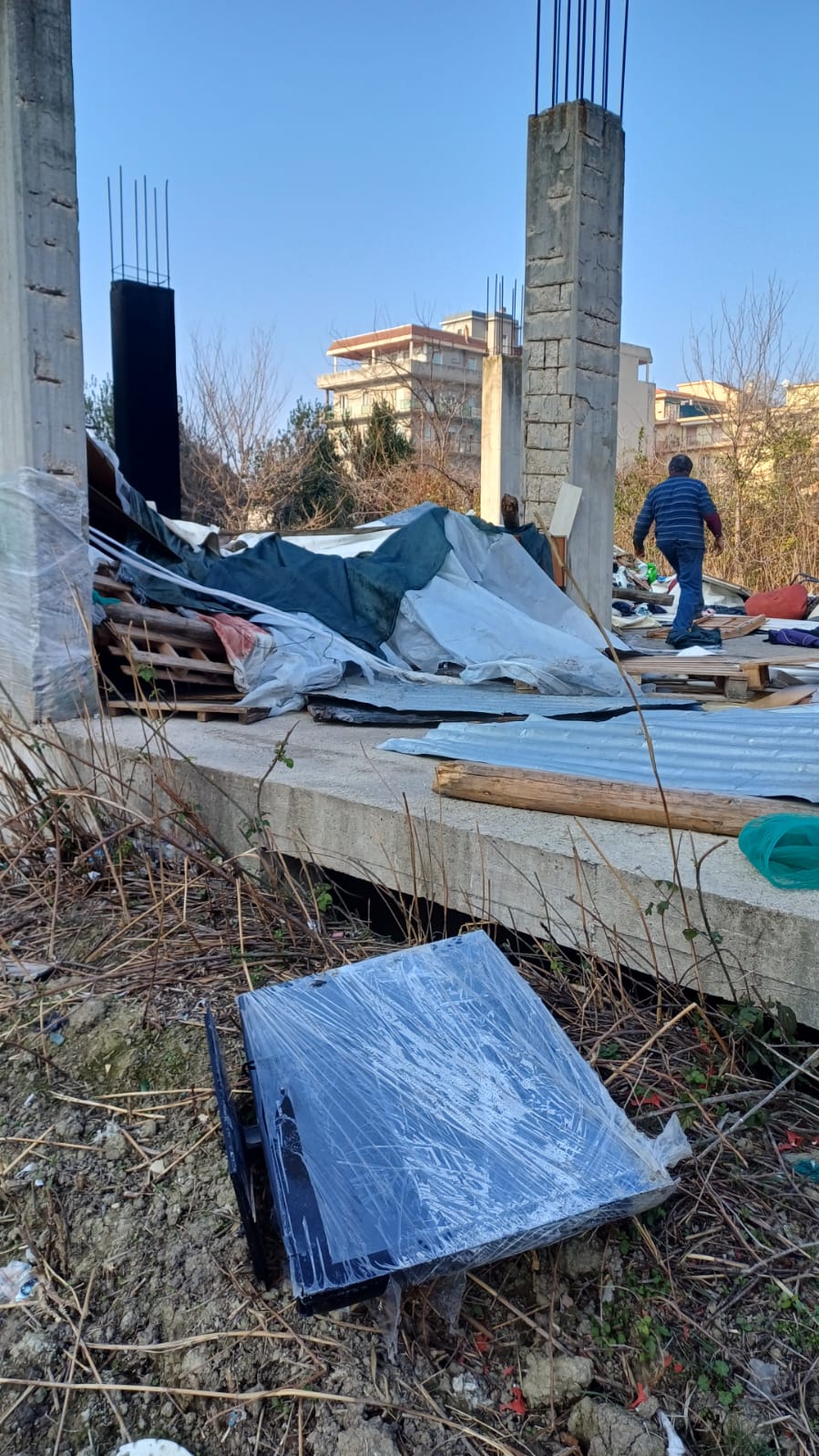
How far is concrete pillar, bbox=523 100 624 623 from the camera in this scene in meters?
7.43

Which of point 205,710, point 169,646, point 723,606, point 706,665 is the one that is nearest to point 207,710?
point 205,710

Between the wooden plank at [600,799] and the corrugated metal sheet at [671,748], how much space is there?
20cm

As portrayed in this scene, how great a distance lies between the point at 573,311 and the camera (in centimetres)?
748

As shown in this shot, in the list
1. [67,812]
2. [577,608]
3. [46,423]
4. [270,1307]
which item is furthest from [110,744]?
[577,608]

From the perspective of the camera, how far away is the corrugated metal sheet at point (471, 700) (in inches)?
188

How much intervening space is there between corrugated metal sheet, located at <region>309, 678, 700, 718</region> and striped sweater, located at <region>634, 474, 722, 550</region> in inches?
142

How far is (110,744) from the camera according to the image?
443cm

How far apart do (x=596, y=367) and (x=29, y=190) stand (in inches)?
173

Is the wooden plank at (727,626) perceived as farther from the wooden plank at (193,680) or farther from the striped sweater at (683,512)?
the wooden plank at (193,680)

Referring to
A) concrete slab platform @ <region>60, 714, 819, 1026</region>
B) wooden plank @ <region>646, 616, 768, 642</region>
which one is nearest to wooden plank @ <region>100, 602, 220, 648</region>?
concrete slab platform @ <region>60, 714, 819, 1026</region>

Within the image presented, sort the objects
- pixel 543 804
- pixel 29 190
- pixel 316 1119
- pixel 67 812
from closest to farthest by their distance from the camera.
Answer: pixel 316 1119
pixel 543 804
pixel 67 812
pixel 29 190

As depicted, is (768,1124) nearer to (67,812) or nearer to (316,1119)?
(316,1119)

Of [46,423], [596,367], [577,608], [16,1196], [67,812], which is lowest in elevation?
[16,1196]

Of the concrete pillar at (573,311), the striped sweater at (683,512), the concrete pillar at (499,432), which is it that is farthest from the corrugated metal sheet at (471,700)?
the concrete pillar at (499,432)
